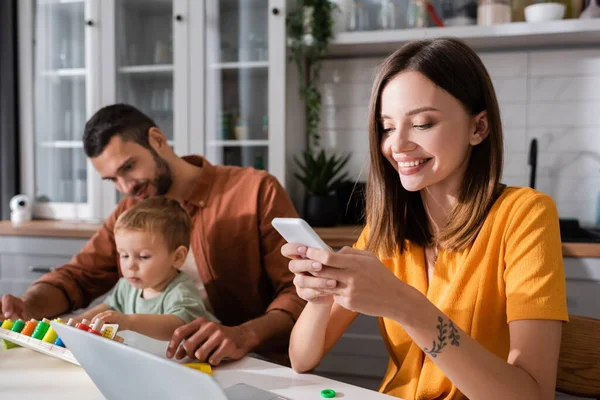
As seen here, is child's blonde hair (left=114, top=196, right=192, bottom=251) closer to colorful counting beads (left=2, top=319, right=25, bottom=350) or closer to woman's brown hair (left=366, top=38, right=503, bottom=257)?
colorful counting beads (left=2, top=319, right=25, bottom=350)

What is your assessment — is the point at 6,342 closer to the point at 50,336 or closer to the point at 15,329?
the point at 15,329

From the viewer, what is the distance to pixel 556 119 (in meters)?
2.69

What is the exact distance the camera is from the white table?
0.91m

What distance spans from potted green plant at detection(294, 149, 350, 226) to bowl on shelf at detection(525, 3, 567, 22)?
39.2 inches

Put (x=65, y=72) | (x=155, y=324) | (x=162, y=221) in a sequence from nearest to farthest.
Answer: (x=155, y=324) → (x=162, y=221) → (x=65, y=72)

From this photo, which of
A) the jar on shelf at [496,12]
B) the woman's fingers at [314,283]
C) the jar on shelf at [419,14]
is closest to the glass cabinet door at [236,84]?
the jar on shelf at [419,14]

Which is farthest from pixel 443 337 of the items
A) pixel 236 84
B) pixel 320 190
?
pixel 236 84

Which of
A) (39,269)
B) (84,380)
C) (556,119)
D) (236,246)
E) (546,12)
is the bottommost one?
(39,269)

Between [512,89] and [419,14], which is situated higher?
[419,14]

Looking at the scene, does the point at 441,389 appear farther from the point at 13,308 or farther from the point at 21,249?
the point at 21,249

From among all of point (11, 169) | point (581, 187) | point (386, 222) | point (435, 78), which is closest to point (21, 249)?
point (11, 169)

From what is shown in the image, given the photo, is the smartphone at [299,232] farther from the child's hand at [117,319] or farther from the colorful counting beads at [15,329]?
the colorful counting beads at [15,329]

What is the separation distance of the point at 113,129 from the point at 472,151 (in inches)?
40.0

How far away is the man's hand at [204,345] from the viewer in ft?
3.48
